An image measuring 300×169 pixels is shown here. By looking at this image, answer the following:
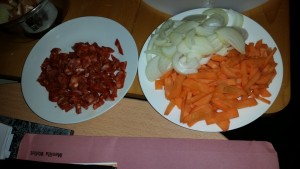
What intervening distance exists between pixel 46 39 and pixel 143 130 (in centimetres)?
64

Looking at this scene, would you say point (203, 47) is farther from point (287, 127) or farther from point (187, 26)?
point (287, 127)

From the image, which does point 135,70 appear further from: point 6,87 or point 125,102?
point 6,87

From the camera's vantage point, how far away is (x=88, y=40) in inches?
44.8

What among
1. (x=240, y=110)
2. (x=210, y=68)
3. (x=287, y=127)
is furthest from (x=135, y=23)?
(x=287, y=127)

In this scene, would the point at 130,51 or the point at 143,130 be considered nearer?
the point at 143,130

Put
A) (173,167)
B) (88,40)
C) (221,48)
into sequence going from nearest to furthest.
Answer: (173,167) → (221,48) → (88,40)

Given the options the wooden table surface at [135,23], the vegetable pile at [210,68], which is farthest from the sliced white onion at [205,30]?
the wooden table surface at [135,23]

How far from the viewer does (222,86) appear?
0.85 m

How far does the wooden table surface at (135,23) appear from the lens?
945mm

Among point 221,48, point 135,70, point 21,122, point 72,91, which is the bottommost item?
point 21,122

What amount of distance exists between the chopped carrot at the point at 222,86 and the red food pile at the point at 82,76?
185 mm

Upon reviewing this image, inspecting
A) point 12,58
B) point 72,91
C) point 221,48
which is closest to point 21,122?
point 72,91

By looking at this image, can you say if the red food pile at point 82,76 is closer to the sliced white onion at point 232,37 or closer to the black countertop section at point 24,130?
the black countertop section at point 24,130

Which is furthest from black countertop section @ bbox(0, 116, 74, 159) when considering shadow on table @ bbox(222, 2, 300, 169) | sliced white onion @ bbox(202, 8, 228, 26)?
shadow on table @ bbox(222, 2, 300, 169)
